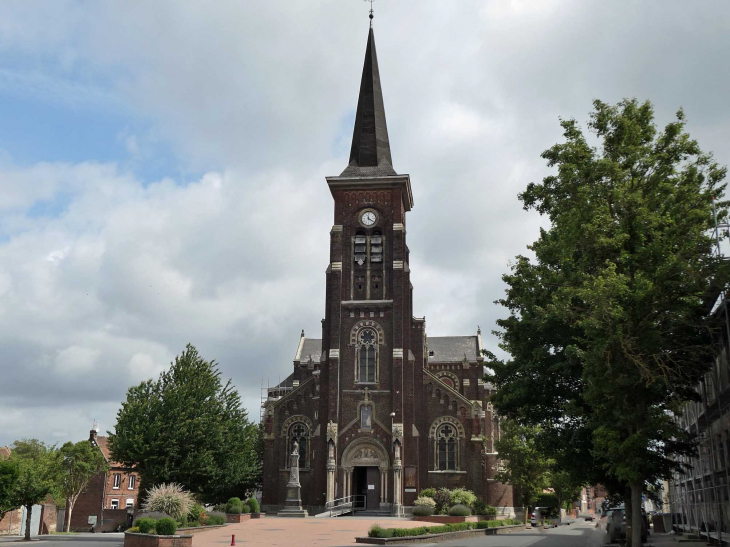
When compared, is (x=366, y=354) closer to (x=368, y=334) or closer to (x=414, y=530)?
(x=368, y=334)

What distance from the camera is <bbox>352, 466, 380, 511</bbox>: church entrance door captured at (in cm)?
4938

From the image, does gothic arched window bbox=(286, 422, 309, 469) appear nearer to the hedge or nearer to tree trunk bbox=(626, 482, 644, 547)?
the hedge

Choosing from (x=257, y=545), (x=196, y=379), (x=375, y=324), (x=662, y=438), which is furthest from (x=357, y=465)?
(x=662, y=438)

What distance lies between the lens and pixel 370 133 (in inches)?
2304

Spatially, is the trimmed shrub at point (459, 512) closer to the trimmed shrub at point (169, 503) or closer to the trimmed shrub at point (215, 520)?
the trimmed shrub at point (215, 520)

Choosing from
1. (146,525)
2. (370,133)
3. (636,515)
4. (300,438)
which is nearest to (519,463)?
(300,438)

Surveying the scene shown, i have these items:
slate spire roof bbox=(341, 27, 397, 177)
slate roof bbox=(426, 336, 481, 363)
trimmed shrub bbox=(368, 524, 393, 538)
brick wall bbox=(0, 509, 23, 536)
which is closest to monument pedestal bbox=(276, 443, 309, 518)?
→ trimmed shrub bbox=(368, 524, 393, 538)

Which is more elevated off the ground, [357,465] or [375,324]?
[375,324]

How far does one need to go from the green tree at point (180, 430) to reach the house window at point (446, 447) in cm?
1725

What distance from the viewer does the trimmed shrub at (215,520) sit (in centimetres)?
3253

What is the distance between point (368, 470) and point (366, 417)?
12.5ft

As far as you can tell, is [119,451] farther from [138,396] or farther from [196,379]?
[196,379]

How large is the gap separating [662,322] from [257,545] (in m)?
15.9

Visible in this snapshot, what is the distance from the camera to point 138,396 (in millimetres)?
37594
